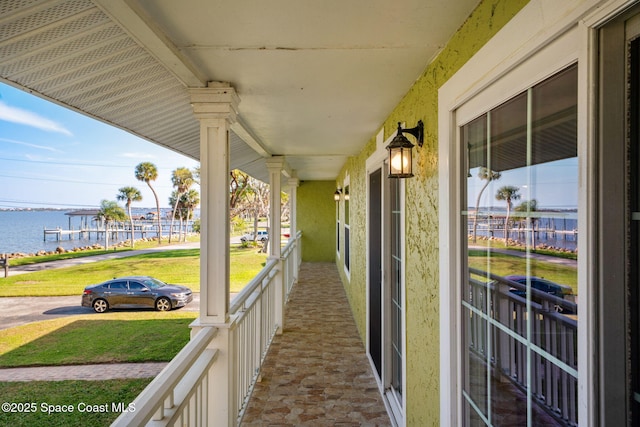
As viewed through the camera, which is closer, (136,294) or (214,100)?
(214,100)

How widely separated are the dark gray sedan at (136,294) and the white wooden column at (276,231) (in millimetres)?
6576

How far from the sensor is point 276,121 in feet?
9.33

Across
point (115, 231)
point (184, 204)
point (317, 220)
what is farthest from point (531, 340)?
point (184, 204)

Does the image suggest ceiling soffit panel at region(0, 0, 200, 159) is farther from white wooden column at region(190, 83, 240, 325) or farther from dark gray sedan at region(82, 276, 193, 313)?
dark gray sedan at region(82, 276, 193, 313)

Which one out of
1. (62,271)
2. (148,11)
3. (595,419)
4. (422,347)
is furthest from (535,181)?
(62,271)

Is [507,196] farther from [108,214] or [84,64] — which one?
[108,214]

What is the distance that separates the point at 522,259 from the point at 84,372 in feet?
27.1

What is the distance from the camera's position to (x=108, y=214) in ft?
55.8

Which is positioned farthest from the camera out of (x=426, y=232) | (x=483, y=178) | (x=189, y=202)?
(x=189, y=202)

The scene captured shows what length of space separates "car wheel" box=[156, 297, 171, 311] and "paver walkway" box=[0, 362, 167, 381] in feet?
9.50

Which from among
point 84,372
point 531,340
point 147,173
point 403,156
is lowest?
point 84,372

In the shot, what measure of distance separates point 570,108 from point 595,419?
2.38ft

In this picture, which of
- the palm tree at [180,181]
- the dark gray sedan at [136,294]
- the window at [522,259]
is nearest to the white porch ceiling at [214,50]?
the window at [522,259]

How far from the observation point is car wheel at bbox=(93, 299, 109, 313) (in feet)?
32.8
